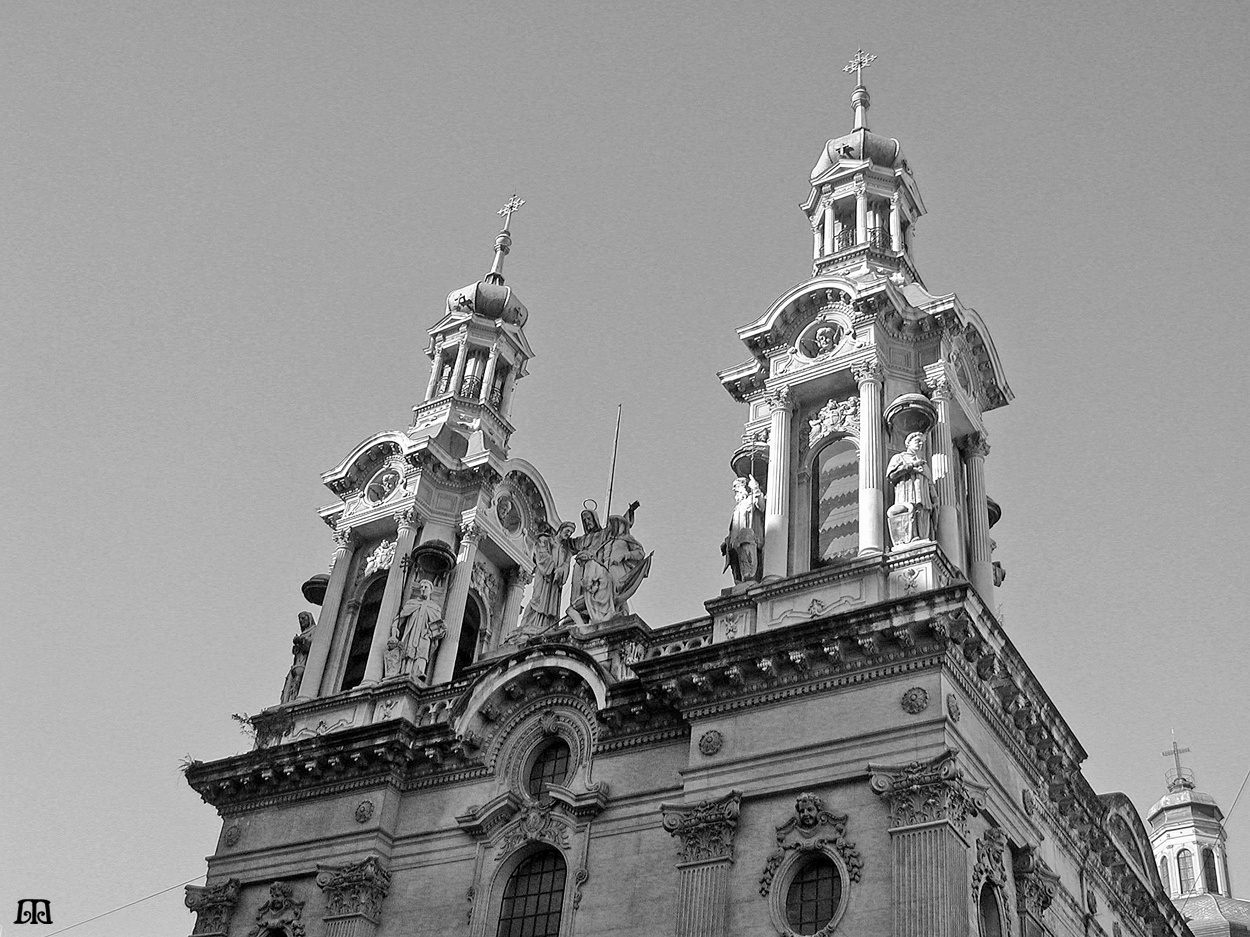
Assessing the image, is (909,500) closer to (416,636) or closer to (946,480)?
(946,480)

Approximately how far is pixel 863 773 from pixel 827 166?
61.4 ft

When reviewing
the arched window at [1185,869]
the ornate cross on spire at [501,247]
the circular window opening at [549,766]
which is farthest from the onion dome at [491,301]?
the arched window at [1185,869]

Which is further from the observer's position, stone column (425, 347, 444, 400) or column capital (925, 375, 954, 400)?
stone column (425, 347, 444, 400)

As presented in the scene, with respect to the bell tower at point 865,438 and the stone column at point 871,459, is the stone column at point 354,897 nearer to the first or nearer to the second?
the bell tower at point 865,438

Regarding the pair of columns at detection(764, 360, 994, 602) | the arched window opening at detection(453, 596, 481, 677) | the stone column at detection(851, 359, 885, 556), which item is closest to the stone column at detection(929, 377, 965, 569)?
the pair of columns at detection(764, 360, 994, 602)

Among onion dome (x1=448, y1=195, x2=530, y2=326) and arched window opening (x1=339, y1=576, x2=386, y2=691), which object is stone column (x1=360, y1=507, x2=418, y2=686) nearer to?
arched window opening (x1=339, y1=576, x2=386, y2=691)

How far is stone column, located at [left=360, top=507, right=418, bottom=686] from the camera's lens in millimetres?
34344

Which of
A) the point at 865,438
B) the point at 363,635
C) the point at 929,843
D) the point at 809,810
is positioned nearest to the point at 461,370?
the point at 363,635

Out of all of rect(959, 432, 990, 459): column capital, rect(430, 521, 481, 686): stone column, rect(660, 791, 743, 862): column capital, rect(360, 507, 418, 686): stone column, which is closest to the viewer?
rect(660, 791, 743, 862): column capital

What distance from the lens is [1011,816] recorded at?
82.8 feet

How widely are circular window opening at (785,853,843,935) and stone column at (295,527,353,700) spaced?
48.7ft

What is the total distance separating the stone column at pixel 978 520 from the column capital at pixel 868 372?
109 inches

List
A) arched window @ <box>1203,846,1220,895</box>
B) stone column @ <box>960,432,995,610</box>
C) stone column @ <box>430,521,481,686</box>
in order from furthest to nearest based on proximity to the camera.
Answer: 1. arched window @ <box>1203,846,1220,895</box>
2. stone column @ <box>430,521,481,686</box>
3. stone column @ <box>960,432,995,610</box>

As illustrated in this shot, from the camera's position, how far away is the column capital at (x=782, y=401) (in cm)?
A: 3100
